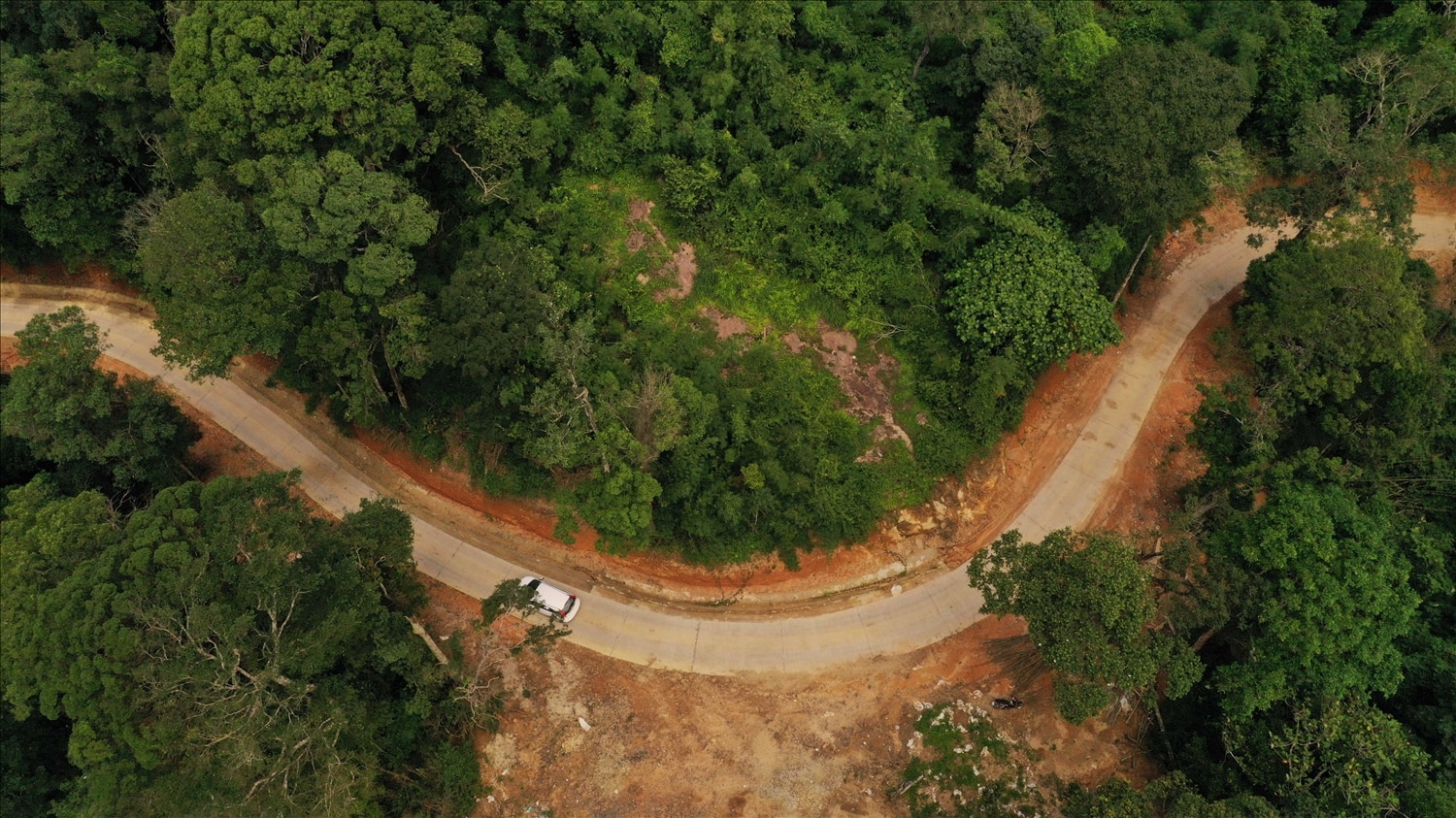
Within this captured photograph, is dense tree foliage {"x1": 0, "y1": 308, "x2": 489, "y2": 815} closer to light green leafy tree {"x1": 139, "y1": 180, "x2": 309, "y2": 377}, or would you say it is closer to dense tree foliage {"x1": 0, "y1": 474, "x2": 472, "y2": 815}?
dense tree foliage {"x1": 0, "y1": 474, "x2": 472, "y2": 815}

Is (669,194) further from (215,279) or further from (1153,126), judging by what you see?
(1153,126)

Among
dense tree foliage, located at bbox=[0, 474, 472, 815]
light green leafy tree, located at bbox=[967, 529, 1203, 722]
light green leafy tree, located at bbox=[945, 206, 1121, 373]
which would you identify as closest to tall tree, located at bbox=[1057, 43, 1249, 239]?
light green leafy tree, located at bbox=[945, 206, 1121, 373]

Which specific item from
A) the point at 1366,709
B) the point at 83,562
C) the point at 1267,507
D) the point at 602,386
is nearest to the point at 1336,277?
the point at 1267,507

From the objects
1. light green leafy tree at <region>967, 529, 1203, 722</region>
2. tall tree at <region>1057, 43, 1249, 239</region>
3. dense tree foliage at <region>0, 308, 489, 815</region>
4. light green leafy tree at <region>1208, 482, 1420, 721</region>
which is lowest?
dense tree foliage at <region>0, 308, 489, 815</region>

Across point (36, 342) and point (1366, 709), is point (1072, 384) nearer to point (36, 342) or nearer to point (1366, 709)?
point (1366, 709)

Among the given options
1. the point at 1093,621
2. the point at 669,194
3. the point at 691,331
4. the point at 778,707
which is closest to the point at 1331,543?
the point at 1093,621
